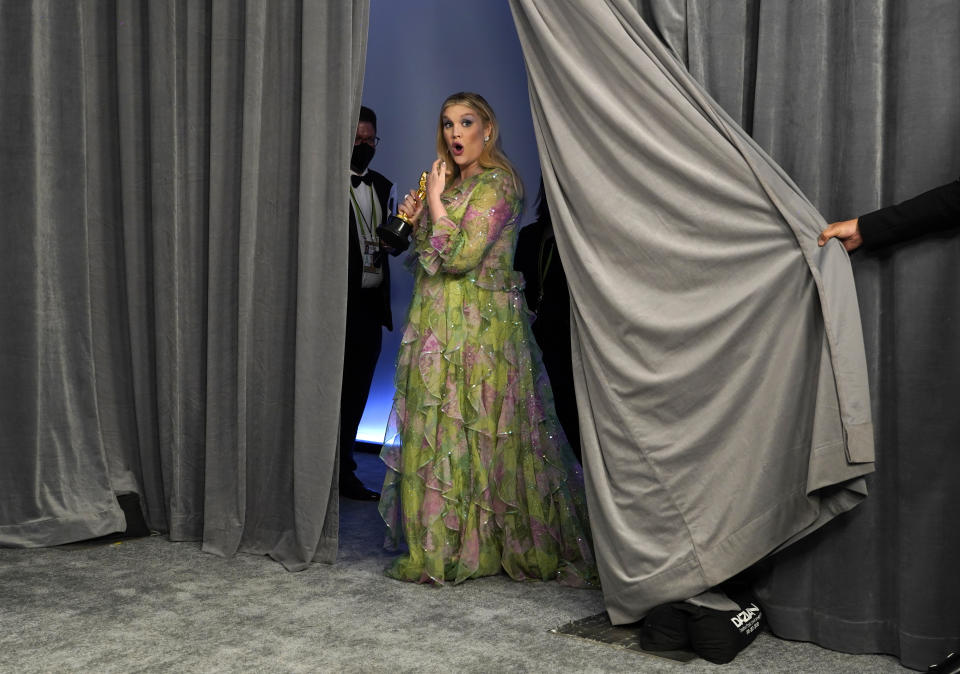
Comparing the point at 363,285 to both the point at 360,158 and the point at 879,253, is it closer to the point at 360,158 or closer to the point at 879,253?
the point at 360,158

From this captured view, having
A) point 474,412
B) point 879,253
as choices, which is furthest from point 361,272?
point 879,253

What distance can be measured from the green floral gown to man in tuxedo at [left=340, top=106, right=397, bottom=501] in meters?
1.07

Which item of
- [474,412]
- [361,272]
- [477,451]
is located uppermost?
[361,272]

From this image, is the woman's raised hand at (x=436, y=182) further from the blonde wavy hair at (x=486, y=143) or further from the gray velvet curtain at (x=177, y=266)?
the gray velvet curtain at (x=177, y=266)

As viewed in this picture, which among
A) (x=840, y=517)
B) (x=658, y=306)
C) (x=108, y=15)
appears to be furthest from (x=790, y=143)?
(x=108, y=15)

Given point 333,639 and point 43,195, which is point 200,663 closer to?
point 333,639

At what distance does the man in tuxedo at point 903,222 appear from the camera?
2242 millimetres

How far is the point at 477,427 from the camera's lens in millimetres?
3041

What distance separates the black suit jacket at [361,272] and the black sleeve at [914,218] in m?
2.21

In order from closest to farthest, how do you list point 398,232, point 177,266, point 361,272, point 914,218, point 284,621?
point 914,218 < point 284,621 < point 398,232 < point 177,266 < point 361,272

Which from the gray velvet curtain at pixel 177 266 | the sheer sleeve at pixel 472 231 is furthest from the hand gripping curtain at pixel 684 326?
the gray velvet curtain at pixel 177 266

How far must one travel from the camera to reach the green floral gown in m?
3.03

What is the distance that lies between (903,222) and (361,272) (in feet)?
7.78

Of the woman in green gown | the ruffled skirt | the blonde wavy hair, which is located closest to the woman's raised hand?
the woman in green gown
